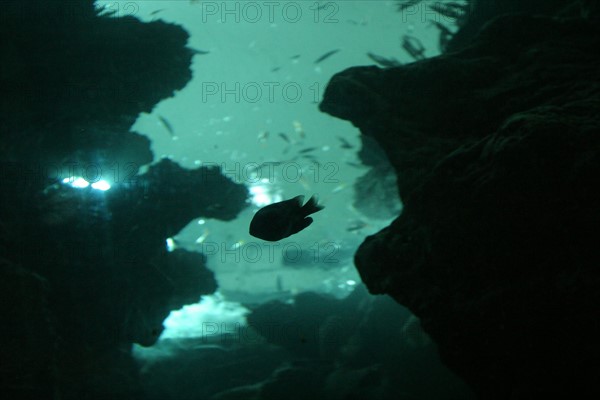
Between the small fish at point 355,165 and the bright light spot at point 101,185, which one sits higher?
the small fish at point 355,165

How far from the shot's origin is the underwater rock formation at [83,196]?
795 centimetres

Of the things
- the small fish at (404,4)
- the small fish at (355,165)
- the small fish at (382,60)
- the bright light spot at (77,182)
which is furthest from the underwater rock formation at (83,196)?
the small fish at (404,4)

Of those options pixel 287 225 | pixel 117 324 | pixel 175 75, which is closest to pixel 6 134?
pixel 175 75

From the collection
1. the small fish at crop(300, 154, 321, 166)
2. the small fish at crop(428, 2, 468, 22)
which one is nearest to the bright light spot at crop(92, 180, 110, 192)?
the small fish at crop(300, 154, 321, 166)

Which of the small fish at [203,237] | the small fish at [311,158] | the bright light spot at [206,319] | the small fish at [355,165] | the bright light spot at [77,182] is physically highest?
the small fish at [311,158]

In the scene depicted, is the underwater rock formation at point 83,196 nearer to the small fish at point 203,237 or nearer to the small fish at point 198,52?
the small fish at point 198,52

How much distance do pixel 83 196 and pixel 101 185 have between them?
2.02ft

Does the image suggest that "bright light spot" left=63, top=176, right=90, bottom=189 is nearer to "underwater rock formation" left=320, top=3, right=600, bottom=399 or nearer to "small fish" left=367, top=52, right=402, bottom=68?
"underwater rock formation" left=320, top=3, right=600, bottom=399

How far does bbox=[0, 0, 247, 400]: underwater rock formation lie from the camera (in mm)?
7949

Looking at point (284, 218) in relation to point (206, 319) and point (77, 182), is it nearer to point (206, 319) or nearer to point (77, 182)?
point (77, 182)

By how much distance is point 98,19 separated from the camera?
855 cm

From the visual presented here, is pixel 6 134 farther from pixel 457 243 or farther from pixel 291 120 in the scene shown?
pixel 457 243

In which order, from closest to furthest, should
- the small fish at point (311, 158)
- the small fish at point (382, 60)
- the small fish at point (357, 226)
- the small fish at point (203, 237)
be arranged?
the small fish at point (382, 60) < the small fish at point (311, 158) < the small fish at point (357, 226) < the small fish at point (203, 237)

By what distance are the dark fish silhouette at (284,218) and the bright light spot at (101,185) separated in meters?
8.31
